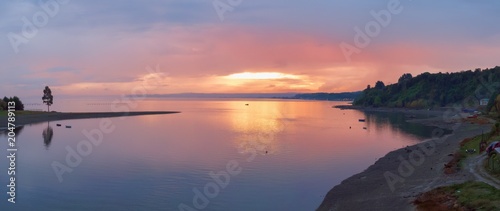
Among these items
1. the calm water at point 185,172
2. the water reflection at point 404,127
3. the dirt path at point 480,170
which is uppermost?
the dirt path at point 480,170

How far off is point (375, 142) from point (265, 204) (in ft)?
155

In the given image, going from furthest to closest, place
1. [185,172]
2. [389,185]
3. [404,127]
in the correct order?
1. [404,127]
2. [185,172]
3. [389,185]

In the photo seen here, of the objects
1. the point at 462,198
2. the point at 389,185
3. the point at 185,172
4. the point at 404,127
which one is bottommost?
the point at 185,172

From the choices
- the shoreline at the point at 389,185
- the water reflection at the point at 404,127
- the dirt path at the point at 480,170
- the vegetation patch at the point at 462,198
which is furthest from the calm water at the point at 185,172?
the water reflection at the point at 404,127

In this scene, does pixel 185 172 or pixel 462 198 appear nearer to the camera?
pixel 462 198

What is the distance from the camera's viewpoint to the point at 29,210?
29.1m

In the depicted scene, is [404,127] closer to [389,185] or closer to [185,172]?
[389,185]

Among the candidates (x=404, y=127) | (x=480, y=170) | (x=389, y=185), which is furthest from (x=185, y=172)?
(x=404, y=127)

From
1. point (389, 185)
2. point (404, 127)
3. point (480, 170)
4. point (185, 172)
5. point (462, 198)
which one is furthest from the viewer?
point (404, 127)

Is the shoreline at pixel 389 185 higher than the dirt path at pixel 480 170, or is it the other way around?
the dirt path at pixel 480 170

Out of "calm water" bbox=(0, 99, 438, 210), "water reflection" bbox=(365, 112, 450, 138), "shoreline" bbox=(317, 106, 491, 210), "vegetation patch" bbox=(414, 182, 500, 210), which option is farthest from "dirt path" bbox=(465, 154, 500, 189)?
"water reflection" bbox=(365, 112, 450, 138)

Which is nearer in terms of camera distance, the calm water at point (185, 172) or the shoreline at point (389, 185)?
the shoreline at point (389, 185)

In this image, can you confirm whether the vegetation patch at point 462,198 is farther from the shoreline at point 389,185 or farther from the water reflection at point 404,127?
the water reflection at point 404,127

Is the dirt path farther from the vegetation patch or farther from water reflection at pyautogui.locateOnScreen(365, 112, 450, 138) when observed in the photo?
water reflection at pyautogui.locateOnScreen(365, 112, 450, 138)
